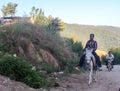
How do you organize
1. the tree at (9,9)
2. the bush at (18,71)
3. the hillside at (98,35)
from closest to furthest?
the bush at (18,71)
the tree at (9,9)
the hillside at (98,35)

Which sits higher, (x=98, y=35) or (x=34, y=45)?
(x=34, y=45)

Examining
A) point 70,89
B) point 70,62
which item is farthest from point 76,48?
point 70,89

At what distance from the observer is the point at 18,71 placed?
50.8 feet

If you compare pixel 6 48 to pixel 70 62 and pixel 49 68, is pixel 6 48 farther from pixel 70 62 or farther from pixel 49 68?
pixel 70 62

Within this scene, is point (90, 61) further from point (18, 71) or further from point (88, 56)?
point (18, 71)

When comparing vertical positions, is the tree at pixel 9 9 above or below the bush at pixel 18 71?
above

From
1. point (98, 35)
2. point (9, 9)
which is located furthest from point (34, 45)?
point (98, 35)

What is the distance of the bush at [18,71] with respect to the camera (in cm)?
1531

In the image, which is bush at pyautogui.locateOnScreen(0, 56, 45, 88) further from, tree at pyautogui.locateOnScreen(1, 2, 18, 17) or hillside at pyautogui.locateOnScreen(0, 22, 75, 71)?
tree at pyautogui.locateOnScreen(1, 2, 18, 17)

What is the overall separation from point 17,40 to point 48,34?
293 centimetres

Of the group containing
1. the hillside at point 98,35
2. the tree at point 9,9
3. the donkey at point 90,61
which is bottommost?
the hillside at point 98,35

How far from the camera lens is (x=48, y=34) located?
23734 mm

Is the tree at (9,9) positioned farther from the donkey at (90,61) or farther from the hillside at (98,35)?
the hillside at (98,35)

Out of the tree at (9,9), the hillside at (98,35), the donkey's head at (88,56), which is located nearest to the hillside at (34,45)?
the donkey's head at (88,56)
